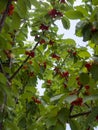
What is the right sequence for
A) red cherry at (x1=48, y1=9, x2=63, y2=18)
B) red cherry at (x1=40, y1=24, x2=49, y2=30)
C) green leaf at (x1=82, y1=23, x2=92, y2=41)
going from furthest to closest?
red cherry at (x1=40, y1=24, x2=49, y2=30) → red cherry at (x1=48, y1=9, x2=63, y2=18) → green leaf at (x1=82, y1=23, x2=92, y2=41)

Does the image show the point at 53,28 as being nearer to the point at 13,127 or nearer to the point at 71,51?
the point at 71,51

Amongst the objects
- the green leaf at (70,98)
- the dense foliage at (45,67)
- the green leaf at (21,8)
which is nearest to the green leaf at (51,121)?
the dense foliage at (45,67)

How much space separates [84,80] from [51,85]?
5.57 m

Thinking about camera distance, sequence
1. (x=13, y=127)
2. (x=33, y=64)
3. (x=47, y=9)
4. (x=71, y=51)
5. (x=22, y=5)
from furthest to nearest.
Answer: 1. (x=71, y=51)
2. (x=33, y=64)
3. (x=47, y=9)
4. (x=13, y=127)
5. (x=22, y=5)

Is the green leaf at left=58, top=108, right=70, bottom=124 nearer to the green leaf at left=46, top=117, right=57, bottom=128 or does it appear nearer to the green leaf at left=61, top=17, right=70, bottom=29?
the green leaf at left=46, top=117, right=57, bottom=128

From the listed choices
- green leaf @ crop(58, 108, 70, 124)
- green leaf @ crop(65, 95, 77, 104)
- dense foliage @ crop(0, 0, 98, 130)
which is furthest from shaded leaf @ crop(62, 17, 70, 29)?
green leaf @ crop(65, 95, 77, 104)

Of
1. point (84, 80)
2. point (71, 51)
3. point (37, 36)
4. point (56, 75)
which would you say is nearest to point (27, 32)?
point (37, 36)

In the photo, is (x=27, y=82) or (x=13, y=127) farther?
(x=27, y=82)

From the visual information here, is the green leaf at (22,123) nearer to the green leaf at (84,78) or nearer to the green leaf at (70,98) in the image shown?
the green leaf at (84,78)

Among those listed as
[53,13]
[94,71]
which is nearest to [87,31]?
[94,71]

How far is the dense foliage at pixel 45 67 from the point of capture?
2.76m

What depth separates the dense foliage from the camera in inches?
108

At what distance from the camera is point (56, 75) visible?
23.0 ft

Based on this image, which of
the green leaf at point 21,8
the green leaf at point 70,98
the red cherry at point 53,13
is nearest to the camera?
the green leaf at point 70,98
